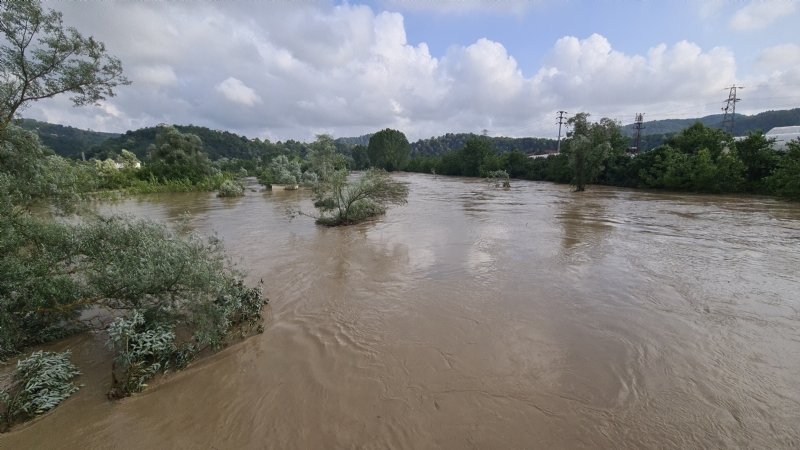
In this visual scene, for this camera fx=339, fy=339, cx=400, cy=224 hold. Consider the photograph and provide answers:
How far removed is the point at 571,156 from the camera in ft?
100

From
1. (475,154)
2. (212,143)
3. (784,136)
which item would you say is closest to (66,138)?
(212,143)

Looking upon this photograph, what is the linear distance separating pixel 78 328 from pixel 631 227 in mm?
19305

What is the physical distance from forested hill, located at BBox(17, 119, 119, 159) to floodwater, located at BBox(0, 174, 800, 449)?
4.67 metres

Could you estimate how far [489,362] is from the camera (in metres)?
5.50

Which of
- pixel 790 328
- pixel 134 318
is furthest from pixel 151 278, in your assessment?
pixel 790 328

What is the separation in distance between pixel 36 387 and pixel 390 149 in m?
88.1

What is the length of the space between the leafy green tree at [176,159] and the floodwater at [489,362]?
34468mm

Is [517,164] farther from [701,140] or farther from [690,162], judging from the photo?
[690,162]

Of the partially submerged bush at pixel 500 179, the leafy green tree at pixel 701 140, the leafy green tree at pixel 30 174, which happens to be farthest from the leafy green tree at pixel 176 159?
the leafy green tree at pixel 701 140

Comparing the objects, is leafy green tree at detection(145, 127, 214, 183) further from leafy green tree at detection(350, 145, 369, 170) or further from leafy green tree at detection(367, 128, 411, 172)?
leafy green tree at detection(350, 145, 369, 170)

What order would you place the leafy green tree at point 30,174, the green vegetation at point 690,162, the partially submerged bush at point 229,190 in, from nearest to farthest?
the leafy green tree at point 30,174 < the green vegetation at point 690,162 < the partially submerged bush at point 229,190

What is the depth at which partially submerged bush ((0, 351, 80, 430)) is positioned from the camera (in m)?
4.33

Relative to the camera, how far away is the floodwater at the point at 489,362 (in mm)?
4121

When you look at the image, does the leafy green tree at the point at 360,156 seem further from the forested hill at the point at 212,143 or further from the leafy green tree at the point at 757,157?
the leafy green tree at the point at 757,157
